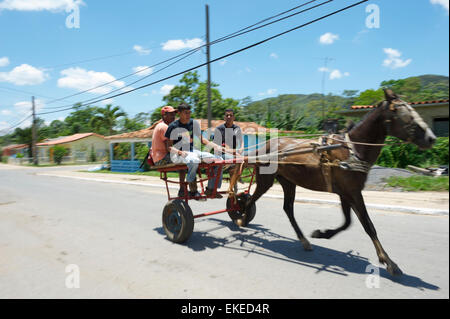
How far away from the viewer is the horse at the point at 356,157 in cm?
333

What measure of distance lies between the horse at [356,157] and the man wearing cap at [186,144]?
4.17ft

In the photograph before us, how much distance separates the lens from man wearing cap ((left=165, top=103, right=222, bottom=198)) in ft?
15.5

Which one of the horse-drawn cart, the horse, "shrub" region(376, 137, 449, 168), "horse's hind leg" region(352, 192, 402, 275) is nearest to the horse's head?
the horse

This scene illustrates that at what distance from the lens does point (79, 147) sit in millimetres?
43344

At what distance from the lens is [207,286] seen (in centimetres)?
331

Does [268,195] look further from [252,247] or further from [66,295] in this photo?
[66,295]

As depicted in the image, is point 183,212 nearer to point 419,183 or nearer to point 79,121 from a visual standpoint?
point 419,183

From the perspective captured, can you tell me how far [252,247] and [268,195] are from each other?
17.2 ft

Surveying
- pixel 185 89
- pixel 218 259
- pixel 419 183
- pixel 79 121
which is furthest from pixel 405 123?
pixel 79 121

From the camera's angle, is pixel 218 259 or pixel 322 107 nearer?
pixel 218 259

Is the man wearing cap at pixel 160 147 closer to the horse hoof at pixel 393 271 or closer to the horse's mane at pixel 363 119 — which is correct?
the horse's mane at pixel 363 119

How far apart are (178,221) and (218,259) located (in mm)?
1059

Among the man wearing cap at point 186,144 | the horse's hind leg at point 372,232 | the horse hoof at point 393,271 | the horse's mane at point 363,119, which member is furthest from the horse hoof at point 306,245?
the horse's mane at point 363,119
